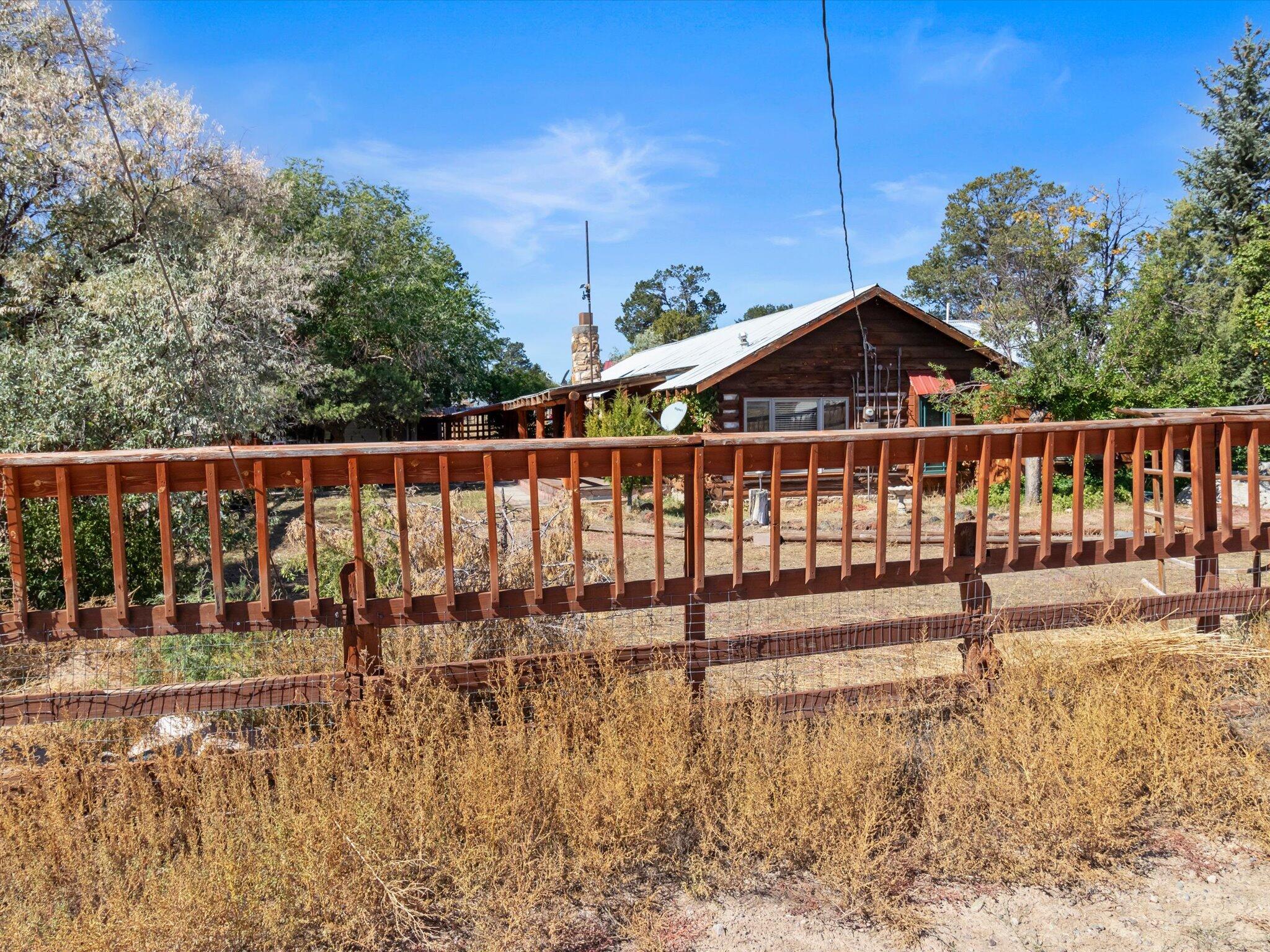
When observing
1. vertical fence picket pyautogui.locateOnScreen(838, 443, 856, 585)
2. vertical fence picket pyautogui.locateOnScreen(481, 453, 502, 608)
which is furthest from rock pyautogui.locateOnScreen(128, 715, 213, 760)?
vertical fence picket pyautogui.locateOnScreen(838, 443, 856, 585)

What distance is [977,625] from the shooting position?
3986 millimetres

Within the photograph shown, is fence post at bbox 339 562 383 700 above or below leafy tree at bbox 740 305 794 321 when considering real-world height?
below

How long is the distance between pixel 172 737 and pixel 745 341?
15719 millimetres

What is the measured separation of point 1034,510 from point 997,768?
A: 1270 cm

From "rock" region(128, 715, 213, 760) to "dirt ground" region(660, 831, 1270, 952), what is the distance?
2.04m

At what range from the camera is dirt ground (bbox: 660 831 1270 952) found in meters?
2.70

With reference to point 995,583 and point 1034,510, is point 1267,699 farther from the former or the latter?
point 1034,510

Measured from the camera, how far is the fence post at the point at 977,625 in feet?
13.1

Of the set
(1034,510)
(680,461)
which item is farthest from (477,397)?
(680,461)

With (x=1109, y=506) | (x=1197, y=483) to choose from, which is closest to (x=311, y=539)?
(x=1109, y=506)

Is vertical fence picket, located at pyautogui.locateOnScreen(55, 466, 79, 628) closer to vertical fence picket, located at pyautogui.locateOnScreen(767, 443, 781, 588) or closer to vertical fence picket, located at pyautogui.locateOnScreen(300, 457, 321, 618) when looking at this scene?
vertical fence picket, located at pyautogui.locateOnScreen(300, 457, 321, 618)

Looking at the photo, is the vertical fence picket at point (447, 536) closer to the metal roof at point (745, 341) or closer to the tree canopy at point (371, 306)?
the metal roof at point (745, 341)

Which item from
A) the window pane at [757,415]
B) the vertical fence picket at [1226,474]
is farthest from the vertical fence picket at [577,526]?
the window pane at [757,415]

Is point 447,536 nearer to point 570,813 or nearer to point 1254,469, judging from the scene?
point 570,813
